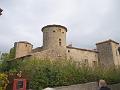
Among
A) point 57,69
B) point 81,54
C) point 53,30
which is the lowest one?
point 57,69

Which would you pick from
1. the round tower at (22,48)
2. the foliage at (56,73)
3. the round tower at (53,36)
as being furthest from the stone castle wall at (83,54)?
the foliage at (56,73)

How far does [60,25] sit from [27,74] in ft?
81.7

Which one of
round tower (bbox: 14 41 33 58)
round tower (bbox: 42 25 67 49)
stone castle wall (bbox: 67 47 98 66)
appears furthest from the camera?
round tower (bbox: 14 41 33 58)

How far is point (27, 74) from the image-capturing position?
14.1 metres

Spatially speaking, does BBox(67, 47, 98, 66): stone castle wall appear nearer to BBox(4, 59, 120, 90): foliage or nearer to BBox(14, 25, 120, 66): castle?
BBox(14, 25, 120, 66): castle

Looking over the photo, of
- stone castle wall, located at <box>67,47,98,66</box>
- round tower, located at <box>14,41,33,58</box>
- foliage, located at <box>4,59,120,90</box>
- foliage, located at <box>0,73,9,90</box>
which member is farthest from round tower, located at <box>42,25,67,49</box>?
foliage, located at <box>0,73,9,90</box>

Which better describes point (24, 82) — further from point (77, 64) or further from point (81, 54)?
point (81, 54)

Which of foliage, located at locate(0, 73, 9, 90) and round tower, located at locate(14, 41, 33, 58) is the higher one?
round tower, located at locate(14, 41, 33, 58)

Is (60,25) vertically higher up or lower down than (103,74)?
higher up

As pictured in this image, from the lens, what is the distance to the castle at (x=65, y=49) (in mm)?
37000

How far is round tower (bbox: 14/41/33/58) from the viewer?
44.4m

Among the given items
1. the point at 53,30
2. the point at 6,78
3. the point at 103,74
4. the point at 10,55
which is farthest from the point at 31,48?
the point at 6,78

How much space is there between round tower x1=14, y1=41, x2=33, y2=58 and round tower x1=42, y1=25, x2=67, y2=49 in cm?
834

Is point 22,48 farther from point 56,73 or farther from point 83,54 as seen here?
point 56,73
